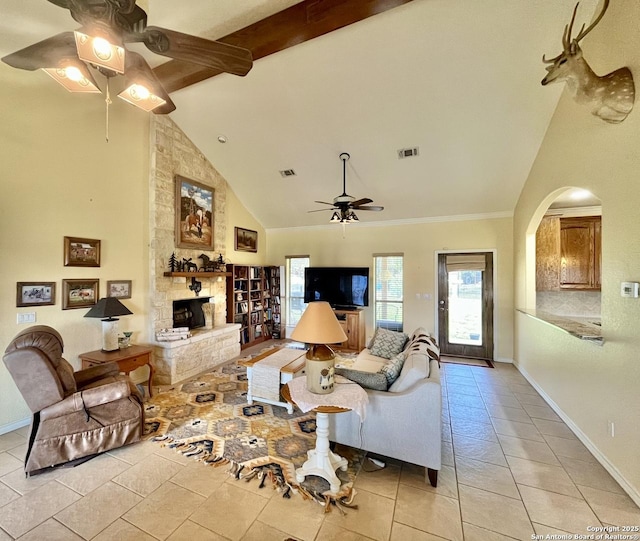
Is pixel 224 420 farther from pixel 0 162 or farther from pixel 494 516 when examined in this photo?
pixel 0 162

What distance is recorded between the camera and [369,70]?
3.17 meters

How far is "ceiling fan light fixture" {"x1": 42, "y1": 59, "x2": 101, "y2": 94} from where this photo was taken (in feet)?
5.83

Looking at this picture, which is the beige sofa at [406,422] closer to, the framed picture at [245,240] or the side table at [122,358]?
the side table at [122,358]

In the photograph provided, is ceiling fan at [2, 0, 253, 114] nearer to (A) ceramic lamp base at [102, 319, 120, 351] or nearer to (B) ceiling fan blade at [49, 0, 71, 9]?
(B) ceiling fan blade at [49, 0, 71, 9]

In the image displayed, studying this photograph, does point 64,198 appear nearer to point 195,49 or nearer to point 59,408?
point 59,408

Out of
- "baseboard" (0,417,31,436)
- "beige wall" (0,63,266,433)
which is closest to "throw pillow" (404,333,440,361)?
"beige wall" (0,63,266,433)

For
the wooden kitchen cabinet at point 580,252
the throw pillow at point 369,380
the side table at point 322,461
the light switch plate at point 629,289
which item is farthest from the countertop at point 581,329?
the side table at point 322,461

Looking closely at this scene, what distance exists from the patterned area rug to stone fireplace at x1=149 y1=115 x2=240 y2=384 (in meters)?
0.53

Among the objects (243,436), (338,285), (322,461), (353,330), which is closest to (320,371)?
(322,461)

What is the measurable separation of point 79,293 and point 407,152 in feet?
16.1

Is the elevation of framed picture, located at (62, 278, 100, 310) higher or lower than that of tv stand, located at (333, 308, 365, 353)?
higher

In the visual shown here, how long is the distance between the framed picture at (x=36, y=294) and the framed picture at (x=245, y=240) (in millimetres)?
3269

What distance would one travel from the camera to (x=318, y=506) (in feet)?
6.26

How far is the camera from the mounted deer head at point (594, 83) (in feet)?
6.52
